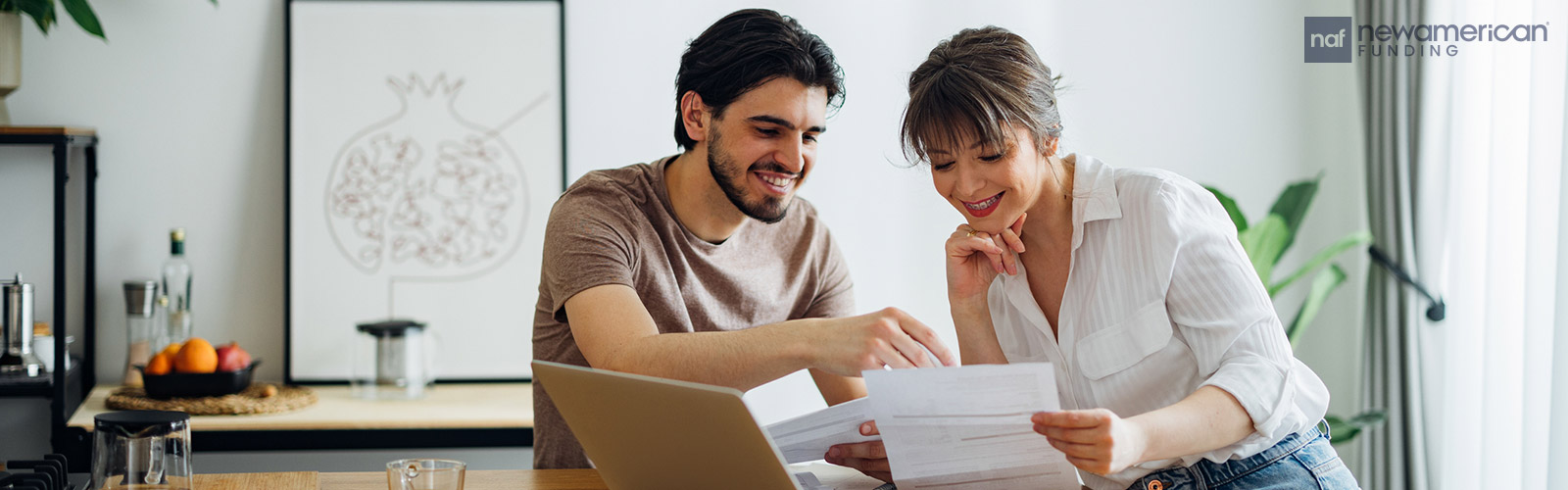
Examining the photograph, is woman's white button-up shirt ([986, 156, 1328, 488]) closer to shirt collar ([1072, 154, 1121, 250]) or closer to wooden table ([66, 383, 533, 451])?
shirt collar ([1072, 154, 1121, 250])

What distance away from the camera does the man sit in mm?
1492

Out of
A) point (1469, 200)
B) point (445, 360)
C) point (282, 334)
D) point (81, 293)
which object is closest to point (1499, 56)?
point (1469, 200)

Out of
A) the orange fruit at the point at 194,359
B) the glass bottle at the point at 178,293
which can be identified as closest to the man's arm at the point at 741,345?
the orange fruit at the point at 194,359

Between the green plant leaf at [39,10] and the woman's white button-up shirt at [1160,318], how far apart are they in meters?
2.43

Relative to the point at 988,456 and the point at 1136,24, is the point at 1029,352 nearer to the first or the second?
the point at 988,456

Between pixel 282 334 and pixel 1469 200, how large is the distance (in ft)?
9.75

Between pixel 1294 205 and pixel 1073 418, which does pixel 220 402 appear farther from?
pixel 1294 205

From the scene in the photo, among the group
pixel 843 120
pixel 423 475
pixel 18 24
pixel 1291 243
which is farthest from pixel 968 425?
pixel 18 24

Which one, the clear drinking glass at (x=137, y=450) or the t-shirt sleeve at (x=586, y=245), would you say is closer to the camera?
the clear drinking glass at (x=137, y=450)

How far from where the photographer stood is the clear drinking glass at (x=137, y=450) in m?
1.10

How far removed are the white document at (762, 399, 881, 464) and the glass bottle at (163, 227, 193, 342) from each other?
202 centimetres

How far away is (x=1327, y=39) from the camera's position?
2977mm

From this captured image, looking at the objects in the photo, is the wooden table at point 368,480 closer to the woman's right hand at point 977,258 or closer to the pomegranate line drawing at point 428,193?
the woman's right hand at point 977,258

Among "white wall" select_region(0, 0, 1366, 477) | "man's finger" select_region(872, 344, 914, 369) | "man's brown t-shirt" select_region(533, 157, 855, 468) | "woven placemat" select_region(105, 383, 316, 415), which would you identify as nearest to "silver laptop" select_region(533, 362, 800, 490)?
"man's finger" select_region(872, 344, 914, 369)
